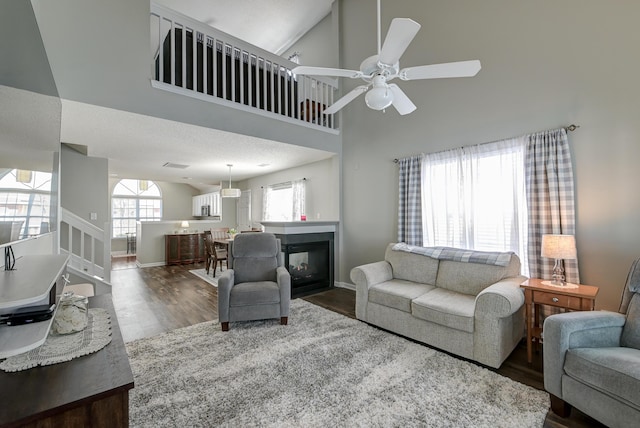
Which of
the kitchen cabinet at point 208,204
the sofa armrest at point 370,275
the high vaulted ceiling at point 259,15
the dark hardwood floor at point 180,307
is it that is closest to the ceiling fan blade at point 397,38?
the sofa armrest at point 370,275

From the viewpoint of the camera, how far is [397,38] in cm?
163

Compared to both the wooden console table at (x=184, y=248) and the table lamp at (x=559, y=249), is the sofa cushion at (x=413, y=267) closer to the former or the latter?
the table lamp at (x=559, y=249)

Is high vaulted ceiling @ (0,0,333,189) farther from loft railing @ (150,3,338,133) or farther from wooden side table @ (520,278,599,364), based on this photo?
wooden side table @ (520,278,599,364)

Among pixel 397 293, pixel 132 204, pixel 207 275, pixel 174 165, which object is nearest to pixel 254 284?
pixel 397 293

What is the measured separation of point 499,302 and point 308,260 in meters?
2.95

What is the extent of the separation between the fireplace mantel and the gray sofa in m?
1.44

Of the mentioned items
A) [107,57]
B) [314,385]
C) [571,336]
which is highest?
[107,57]

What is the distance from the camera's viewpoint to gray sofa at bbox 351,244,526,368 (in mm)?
2225

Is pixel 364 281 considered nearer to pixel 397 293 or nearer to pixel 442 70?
pixel 397 293

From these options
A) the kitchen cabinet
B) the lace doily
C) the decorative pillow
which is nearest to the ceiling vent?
the kitchen cabinet

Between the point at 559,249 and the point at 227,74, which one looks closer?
the point at 559,249

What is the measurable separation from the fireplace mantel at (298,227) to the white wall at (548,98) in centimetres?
98

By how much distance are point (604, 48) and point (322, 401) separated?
3.72 meters

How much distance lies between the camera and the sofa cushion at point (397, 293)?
109 inches
